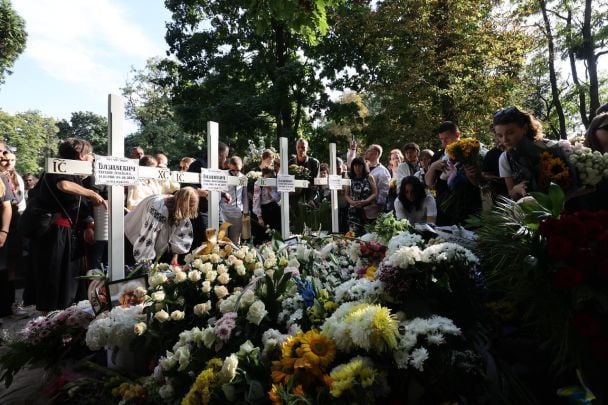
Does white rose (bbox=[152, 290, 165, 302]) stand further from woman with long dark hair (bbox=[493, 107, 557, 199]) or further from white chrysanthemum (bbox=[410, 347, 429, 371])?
woman with long dark hair (bbox=[493, 107, 557, 199])

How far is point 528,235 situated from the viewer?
1595 mm

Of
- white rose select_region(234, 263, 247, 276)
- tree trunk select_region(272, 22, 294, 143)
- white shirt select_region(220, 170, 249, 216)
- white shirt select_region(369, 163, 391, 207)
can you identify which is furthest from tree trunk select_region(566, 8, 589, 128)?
white rose select_region(234, 263, 247, 276)

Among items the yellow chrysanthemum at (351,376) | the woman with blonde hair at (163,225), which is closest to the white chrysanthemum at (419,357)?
the yellow chrysanthemum at (351,376)

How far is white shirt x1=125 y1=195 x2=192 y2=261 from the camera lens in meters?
3.94

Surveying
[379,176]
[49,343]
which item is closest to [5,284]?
[49,343]

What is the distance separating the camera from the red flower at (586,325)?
1.31 metres

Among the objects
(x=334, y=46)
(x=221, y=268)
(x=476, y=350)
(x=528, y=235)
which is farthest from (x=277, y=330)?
(x=334, y=46)

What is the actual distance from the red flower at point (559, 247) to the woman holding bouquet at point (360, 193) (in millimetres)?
4766

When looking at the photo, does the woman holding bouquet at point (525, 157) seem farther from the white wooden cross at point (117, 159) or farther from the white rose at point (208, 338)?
the white wooden cross at point (117, 159)

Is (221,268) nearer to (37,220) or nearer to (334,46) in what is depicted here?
(37,220)

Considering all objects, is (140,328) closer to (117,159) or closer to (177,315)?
Result: (177,315)

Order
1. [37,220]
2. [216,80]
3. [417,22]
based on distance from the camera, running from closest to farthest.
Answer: [37,220] → [417,22] → [216,80]

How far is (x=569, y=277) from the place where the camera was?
135cm

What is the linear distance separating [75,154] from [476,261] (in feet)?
9.62
